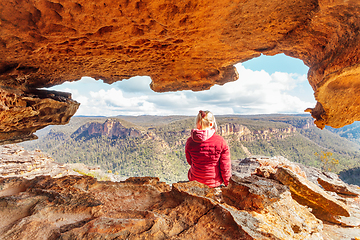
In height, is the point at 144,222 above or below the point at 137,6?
below

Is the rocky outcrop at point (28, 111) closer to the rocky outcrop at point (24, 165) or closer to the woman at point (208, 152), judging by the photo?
the woman at point (208, 152)

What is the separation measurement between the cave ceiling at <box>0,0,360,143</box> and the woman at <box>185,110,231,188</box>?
1952mm

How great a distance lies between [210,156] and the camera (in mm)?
3578

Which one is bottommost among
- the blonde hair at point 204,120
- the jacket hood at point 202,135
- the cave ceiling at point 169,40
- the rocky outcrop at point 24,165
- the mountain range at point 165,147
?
the mountain range at point 165,147

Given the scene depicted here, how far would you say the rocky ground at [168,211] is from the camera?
1.71 meters

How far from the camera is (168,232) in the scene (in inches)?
67.9

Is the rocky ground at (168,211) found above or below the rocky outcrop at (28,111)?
below

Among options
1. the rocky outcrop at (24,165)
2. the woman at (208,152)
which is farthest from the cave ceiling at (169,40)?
the rocky outcrop at (24,165)

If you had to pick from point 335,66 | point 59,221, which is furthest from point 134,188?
point 335,66

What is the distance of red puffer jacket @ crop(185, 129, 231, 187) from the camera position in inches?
139

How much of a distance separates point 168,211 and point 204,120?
1.98 metres

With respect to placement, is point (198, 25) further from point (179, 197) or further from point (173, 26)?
point (179, 197)

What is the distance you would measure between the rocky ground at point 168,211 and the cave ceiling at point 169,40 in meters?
1.89

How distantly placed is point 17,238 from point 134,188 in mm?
1680
